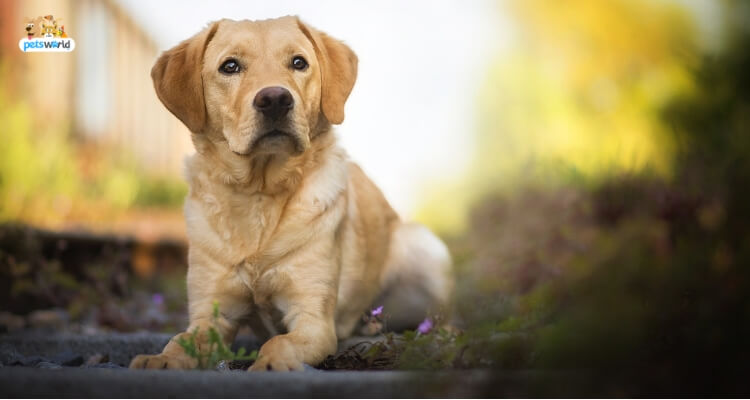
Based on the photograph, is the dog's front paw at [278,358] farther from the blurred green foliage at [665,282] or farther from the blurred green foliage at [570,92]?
the blurred green foliage at [570,92]

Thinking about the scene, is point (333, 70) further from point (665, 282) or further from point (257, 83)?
point (665, 282)

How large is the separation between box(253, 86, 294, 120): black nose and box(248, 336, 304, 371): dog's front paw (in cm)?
90

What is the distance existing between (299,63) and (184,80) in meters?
0.53

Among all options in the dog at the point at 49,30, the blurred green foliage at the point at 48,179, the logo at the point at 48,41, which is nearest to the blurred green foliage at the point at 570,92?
the logo at the point at 48,41

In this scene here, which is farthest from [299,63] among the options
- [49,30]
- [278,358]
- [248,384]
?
[49,30]

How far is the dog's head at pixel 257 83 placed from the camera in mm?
2994

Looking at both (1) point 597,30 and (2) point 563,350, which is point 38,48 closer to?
(2) point 563,350

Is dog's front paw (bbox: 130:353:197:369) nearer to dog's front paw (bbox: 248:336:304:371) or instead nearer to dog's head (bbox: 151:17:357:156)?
dog's front paw (bbox: 248:336:304:371)

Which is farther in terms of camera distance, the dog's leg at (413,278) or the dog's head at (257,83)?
the dog's leg at (413,278)

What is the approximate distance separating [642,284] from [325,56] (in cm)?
193

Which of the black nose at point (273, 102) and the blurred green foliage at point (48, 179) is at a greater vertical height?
the blurred green foliage at point (48, 179)

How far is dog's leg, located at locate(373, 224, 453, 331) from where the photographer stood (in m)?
4.11

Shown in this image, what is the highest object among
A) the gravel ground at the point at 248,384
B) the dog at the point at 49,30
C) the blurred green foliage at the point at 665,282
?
the dog at the point at 49,30

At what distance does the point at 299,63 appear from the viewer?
324 centimetres
